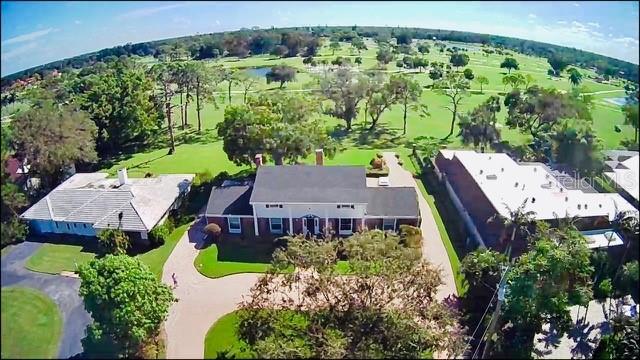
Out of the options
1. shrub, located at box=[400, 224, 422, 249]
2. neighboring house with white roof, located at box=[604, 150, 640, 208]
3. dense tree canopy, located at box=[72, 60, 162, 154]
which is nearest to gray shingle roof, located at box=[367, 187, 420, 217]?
shrub, located at box=[400, 224, 422, 249]

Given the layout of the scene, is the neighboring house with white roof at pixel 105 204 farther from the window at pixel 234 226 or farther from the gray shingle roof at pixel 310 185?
the gray shingle roof at pixel 310 185

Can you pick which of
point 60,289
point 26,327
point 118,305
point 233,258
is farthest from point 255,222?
point 26,327

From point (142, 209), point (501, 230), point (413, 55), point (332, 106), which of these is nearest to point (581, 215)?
point (501, 230)

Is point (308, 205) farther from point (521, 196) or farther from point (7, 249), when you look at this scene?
point (7, 249)

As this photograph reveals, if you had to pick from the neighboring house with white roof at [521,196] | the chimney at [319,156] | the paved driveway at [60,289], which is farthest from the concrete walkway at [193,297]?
the neighboring house with white roof at [521,196]

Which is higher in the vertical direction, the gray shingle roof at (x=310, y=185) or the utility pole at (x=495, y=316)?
the gray shingle roof at (x=310, y=185)

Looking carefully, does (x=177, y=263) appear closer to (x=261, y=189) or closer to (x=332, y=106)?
(x=261, y=189)
